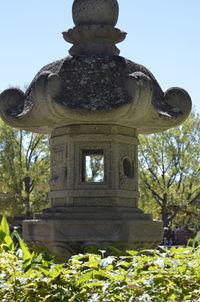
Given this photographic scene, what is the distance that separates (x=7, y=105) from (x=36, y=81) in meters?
1.08

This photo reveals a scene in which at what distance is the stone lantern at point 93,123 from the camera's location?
8.21m

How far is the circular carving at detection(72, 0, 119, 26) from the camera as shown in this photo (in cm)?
916

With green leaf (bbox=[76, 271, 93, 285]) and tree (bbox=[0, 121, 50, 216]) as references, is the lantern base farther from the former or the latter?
tree (bbox=[0, 121, 50, 216])

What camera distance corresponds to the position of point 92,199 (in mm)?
8688

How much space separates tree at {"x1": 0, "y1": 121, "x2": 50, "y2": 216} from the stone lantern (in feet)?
59.7

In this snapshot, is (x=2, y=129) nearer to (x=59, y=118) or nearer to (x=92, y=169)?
(x=92, y=169)

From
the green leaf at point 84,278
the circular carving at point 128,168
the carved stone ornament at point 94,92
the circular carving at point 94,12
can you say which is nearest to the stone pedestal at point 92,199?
the circular carving at point 128,168

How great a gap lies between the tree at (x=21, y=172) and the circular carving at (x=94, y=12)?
18663 mm

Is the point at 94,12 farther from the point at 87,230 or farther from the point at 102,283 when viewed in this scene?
the point at 102,283

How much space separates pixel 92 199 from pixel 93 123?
1.21 metres

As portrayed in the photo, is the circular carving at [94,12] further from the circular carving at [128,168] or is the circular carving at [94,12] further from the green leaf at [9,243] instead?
the green leaf at [9,243]

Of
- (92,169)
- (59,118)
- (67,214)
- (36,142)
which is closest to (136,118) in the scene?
(59,118)

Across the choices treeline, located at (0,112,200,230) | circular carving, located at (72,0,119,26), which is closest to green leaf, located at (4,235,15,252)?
circular carving, located at (72,0,119,26)

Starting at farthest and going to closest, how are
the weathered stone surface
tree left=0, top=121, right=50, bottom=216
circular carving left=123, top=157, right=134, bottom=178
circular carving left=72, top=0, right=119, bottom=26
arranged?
tree left=0, top=121, right=50, bottom=216 < circular carving left=123, top=157, right=134, bottom=178 < circular carving left=72, top=0, right=119, bottom=26 < the weathered stone surface
